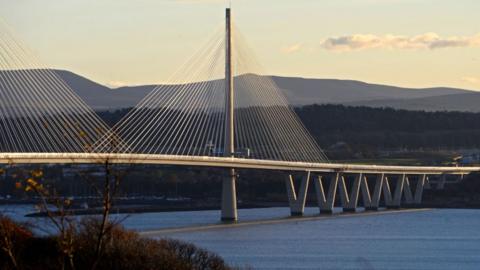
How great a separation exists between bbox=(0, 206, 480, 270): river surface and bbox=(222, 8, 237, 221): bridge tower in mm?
751

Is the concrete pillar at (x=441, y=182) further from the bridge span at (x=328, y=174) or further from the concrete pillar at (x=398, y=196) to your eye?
the concrete pillar at (x=398, y=196)

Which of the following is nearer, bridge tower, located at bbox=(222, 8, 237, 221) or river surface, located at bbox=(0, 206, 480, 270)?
river surface, located at bbox=(0, 206, 480, 270)

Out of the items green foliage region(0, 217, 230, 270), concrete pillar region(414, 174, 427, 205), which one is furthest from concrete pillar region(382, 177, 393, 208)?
green foliage region(0, 217, 230, 270)

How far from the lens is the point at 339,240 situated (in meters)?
40.8

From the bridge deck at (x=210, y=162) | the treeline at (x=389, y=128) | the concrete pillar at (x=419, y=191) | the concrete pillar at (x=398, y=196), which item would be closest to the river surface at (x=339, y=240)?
the bridge deck at (x=210, y=162)

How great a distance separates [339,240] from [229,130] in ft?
27.9

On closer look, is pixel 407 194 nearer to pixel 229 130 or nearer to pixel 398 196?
pixel 398 196

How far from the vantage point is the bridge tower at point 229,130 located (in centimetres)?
4825

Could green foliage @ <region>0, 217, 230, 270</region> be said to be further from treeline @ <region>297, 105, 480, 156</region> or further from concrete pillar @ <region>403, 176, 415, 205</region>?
treeline @ <region>297, 105, 480, 156</region>

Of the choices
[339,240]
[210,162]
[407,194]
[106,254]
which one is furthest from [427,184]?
[106,254]

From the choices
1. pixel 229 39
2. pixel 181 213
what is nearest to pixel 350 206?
pixel 181 213

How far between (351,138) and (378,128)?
549cm

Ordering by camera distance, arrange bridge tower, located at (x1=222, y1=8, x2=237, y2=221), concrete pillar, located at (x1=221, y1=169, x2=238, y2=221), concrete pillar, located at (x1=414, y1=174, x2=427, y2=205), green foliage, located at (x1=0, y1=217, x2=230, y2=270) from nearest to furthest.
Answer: green foliage, located at (x1=0, y1=217, x2=230, y2=270)
bridge tower, located at (x1=222, y1=8, x2=237, y2=221)
concrete pillar, located at (x1=221, y1=169, x2=238, y2=221)
concrete pillar, located at (x1=414, y1=174, x2=427, y2=205)

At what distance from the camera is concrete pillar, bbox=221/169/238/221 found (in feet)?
164
